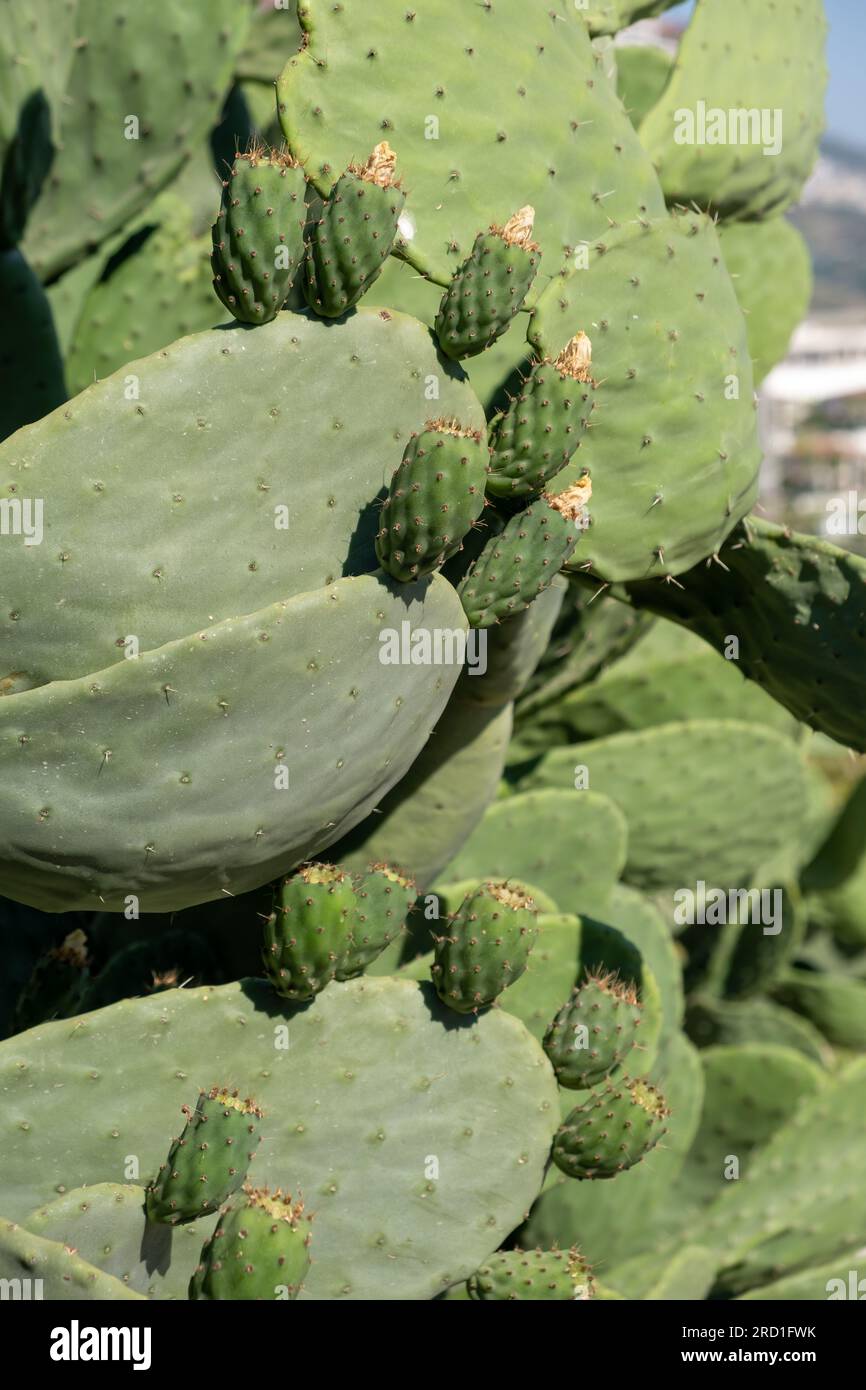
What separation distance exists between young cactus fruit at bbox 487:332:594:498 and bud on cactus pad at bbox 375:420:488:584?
0.45ft

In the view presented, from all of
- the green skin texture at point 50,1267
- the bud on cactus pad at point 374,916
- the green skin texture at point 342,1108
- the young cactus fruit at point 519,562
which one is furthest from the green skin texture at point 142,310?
the green skin texture at point 50,1267

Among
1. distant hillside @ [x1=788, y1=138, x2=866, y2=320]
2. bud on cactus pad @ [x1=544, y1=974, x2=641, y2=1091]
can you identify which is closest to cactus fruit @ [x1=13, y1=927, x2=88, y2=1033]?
bud on cactus pad @ [x1=544, y1=974, x2=641, y2=1091]

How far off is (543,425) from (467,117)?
0.49 metres

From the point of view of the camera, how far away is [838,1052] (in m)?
4.32

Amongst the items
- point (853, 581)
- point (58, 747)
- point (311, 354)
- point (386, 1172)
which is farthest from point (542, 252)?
point (386, 1172)

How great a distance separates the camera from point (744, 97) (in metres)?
2.65

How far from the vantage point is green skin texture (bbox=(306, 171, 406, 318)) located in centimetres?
178

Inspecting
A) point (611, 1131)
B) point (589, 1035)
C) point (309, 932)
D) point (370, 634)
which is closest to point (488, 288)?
point (370, 634)

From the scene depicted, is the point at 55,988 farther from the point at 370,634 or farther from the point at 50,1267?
the point at 370,634

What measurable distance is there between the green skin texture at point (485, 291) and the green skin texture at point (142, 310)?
4.02ft

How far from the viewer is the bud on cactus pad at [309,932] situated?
1925 mm

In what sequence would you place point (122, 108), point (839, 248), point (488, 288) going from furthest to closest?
point (839, 248)
point (122, 108)
point (488, 288)

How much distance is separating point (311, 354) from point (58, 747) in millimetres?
562
